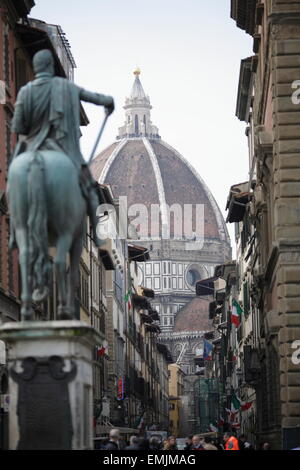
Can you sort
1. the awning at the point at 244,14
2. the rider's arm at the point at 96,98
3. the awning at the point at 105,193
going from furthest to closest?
the awning at the point at 105,193 → the awning at the point at 244,14 → the rider's arm at the point at 96,98

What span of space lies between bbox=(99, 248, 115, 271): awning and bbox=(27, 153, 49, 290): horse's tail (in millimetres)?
60624

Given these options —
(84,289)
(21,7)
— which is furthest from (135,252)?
(21,7)

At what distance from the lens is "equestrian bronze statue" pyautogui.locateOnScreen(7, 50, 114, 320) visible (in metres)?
15.7

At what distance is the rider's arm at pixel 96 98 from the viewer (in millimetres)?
16472

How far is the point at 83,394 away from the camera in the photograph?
1557cm

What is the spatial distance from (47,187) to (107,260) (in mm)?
64843

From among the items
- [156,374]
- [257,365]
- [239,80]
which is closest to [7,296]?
[257,365]

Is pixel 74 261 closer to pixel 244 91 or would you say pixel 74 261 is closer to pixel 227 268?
pixel 244 91

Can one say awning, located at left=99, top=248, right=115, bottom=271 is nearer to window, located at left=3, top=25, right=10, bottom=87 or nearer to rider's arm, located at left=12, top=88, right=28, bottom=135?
window, located at left=3, top=25, right=10, bottom=87

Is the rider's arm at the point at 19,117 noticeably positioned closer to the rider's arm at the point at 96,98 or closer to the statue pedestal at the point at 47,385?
the rider's arm at the point at 96,98

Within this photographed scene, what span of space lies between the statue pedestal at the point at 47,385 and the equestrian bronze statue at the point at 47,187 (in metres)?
0.51

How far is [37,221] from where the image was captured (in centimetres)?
1559

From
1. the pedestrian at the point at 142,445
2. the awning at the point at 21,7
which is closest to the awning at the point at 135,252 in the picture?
the awning at the point at 21,7

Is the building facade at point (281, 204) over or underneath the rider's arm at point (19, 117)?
over
